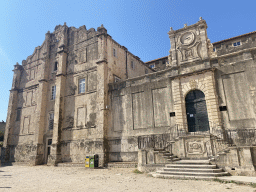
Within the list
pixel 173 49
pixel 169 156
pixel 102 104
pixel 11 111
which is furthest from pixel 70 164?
pixel 173 49

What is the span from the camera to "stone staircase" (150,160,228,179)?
32.2ft

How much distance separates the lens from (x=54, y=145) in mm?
20891

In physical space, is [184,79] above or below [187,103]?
above

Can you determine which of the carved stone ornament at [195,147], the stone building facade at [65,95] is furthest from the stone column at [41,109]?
the carved stone ornament at [195,147]

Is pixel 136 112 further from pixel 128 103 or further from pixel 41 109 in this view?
pixel 41 109

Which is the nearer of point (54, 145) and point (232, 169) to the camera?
point (232, 169)

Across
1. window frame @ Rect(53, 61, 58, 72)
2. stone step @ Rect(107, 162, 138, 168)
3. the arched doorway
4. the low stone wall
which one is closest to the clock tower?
the arched doorway

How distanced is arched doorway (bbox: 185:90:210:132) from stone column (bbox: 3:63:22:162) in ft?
74.6

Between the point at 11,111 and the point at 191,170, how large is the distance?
81.8ft

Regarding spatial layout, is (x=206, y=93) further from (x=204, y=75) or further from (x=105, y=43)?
(x=105, y=43)

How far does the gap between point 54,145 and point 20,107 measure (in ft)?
31.6

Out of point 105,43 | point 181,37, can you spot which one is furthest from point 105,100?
point 181,37

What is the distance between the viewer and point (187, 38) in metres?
17.0

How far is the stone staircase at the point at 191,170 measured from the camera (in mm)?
9828
